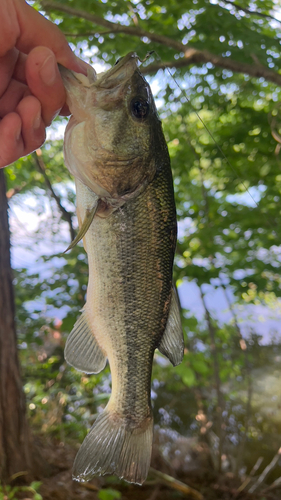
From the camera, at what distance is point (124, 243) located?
1.31 m

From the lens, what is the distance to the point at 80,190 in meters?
1.30

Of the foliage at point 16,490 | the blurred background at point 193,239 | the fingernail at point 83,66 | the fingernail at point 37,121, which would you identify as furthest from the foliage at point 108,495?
the fingernail at point 83,66

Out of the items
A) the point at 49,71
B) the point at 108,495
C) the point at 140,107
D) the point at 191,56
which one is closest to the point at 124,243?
the point at 140,107

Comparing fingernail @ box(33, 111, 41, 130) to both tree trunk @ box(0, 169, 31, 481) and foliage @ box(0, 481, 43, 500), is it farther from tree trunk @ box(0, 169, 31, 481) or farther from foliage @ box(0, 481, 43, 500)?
foliage @ box(0, 481, 43, 500)

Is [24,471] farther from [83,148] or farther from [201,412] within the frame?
[83,148]

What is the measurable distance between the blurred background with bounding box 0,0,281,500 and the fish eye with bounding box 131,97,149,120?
27 cm

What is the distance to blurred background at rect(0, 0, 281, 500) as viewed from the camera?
2.88 meters

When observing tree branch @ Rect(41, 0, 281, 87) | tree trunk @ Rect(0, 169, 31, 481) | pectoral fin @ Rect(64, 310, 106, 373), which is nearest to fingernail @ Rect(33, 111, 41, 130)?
pectoral fin @ Rect(64, 310, 106, 373)

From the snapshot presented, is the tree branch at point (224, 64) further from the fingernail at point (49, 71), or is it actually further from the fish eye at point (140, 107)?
the fingernail at point (49, 71)

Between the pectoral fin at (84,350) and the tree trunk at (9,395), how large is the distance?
2421 millimetres

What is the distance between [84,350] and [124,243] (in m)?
0.49

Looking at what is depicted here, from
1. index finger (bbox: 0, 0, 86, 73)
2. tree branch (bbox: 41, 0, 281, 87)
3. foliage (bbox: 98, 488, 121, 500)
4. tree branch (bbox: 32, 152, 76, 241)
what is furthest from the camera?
tree branch (bbox: 32, 152, 76, 241)

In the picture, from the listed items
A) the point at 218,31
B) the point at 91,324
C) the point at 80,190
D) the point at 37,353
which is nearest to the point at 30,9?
the point at 80,190

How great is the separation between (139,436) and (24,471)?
2.91m
